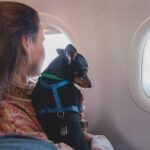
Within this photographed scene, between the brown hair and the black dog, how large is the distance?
26 cm

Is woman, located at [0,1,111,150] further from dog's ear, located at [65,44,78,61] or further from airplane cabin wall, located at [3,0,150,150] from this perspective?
airplane cabin wall, located at [3,0,150,150]

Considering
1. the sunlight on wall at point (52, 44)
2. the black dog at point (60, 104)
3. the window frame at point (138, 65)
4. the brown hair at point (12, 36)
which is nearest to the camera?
the brown hair at point (12, 36)

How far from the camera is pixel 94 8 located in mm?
1477

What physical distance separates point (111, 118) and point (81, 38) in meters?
0.49

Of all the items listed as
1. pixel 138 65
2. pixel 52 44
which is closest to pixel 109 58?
pixel 138 65

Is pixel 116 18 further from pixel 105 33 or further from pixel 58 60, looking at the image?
pixel 58 60

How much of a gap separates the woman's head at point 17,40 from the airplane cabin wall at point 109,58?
23.2 inches

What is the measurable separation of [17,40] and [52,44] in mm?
794

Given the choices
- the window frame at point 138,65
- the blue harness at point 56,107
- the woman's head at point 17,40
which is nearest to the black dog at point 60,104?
the blue harness at point 56,107

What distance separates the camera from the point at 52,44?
162 cm

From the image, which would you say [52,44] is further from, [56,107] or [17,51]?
[17,51]

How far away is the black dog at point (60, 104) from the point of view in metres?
1.09

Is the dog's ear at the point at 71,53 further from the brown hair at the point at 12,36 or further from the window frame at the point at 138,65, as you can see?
the window frame at the point at 138,65

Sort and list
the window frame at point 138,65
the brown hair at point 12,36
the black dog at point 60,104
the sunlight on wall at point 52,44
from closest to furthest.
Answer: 1. the brown hair at point 12,36
2. the black dog at point 60,104
3. the window frame at point 138,65
4. the sunlight on wall at point 52,44
